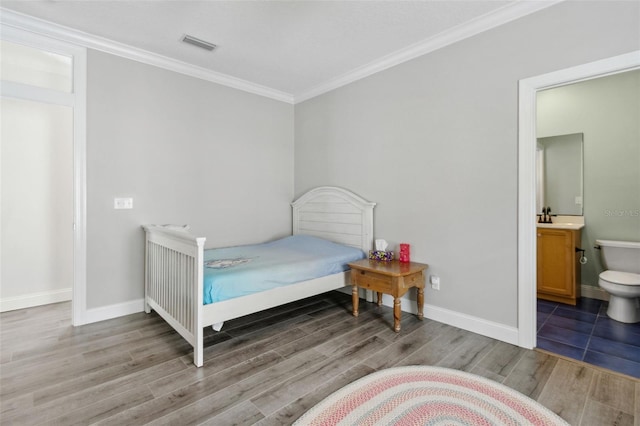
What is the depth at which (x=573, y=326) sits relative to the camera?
2.69 m

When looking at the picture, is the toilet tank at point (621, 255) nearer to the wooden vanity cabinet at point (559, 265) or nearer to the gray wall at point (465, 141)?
the wooden vanity cabinet at point (559, 265)

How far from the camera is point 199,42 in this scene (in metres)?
2.82

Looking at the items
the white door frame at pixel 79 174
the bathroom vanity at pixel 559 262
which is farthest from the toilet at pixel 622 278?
Result: the white door frame at pixel 79 174

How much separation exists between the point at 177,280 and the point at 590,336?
3291mm

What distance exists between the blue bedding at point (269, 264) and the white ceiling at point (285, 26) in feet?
6.50

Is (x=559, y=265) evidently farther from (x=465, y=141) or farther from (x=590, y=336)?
(x=465, y=141)

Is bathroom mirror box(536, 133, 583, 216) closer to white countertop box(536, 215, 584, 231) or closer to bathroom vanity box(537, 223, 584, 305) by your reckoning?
white countertop box(536, 215, 584, 231)

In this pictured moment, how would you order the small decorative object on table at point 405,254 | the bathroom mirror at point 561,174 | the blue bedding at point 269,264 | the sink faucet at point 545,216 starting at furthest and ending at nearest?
the sink faucet at point 545,216 < the bathroom mirror at point 561,174 < the small decorative object on table at point 405,254 < the blue bedding at point 269,264

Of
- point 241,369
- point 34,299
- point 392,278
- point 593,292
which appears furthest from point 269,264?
point 593,292

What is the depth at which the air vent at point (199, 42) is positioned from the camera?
2749mm

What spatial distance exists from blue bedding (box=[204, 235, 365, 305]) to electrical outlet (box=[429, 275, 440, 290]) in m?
0.75

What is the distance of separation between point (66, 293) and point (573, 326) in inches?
200

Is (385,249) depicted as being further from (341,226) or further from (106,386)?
(106,386)

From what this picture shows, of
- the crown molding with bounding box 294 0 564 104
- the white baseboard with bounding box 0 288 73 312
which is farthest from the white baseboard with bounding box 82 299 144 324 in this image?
the crown molding with bounding box 294 0 564 104
